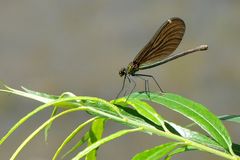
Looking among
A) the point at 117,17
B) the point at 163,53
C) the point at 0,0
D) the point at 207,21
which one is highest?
the point at 0,0

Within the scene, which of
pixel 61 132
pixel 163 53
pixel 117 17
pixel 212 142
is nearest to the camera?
pixel 212 142

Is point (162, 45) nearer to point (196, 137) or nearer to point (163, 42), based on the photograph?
point (163, 42)

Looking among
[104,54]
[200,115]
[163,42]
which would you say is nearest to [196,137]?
[200,115]

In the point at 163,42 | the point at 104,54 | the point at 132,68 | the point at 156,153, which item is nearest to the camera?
the point at 156,153

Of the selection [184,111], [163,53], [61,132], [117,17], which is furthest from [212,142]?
[117,17]

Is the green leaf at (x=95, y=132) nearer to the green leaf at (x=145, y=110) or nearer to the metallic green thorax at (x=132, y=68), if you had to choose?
the green leaf at (x=145, y=110)

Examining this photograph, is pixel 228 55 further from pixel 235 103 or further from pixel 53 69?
pixel 53 69
